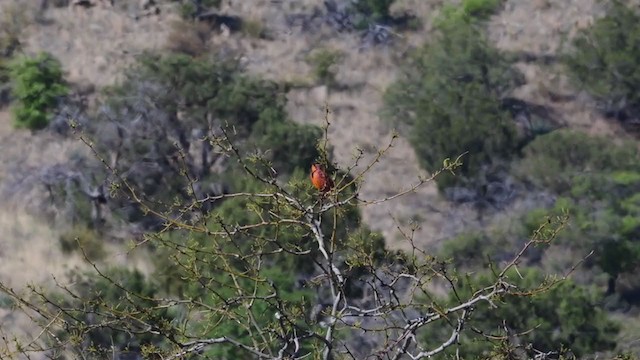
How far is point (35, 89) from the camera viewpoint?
2175 centimetres

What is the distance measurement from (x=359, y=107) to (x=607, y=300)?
7.42 meters

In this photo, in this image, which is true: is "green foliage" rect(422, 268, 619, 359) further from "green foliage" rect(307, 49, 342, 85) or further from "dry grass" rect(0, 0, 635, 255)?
"green foliage" rect(307, 49, 342, 85)

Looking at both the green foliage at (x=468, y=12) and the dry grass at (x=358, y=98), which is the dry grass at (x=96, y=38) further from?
the green foliage at (x=468, y=12)

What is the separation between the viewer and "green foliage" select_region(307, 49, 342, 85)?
2417 centimetres

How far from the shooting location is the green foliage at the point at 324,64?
24.2 m

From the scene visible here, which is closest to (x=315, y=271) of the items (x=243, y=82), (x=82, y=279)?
(x=82, y=279)

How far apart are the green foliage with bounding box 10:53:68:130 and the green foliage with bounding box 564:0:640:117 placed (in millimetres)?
10607

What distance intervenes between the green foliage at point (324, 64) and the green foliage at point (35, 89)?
5138 mm

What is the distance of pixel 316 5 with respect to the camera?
2727cm

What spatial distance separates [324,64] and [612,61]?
600 cm

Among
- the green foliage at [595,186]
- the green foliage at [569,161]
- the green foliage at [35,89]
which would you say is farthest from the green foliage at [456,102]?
the green foliage at [35,89]

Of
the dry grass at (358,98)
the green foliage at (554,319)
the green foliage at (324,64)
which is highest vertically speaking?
the green foliage at (554,319)

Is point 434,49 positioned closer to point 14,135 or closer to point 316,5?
point 316,5

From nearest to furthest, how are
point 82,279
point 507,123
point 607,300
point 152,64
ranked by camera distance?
point 82,279, point 607,300, point 152,64, point 507,123
